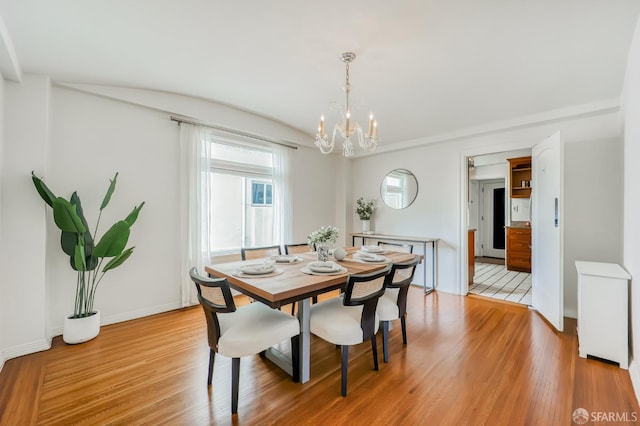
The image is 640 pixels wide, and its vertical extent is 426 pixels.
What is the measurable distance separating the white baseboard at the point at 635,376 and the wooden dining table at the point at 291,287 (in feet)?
6.12

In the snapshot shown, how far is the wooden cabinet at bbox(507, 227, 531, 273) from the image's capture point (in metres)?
5.68

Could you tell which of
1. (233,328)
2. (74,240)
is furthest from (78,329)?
(233,328)

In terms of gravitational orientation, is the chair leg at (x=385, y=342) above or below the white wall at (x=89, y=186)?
below

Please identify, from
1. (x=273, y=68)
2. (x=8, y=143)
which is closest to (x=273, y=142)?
(x=273, y=68)

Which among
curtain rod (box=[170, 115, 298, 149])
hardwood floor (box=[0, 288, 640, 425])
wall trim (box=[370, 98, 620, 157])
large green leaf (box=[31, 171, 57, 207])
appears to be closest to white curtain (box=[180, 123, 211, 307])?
curtain rod (box=[170, 115, 298, 149])

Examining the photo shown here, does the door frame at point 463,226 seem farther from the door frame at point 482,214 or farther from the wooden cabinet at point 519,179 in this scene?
the door frame at point 482,214

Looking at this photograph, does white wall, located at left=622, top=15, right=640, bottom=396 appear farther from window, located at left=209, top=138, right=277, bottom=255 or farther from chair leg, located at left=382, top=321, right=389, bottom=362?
window, located at left=209, top=138, right=277, bottom=255

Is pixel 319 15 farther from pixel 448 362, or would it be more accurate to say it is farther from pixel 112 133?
pixel 448 362

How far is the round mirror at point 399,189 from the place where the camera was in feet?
15.8

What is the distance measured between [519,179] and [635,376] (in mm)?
5171

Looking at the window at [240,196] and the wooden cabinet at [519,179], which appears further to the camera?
the wooden cabinet at [519,179]

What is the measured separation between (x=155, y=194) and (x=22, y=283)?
1.40 metres

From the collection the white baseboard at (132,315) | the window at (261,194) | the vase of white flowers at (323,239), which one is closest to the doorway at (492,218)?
the window at (261,194)

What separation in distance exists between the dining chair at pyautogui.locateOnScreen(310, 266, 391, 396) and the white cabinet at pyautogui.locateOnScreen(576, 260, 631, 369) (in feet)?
6.00
